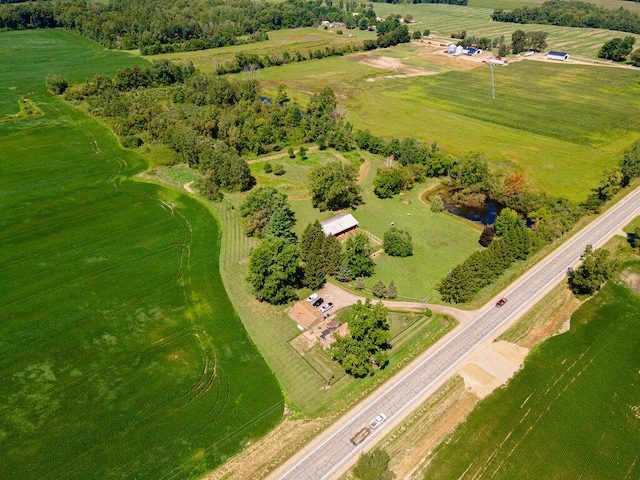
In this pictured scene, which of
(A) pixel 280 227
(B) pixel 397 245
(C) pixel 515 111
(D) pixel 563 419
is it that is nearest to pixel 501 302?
(D) pixel 563 419

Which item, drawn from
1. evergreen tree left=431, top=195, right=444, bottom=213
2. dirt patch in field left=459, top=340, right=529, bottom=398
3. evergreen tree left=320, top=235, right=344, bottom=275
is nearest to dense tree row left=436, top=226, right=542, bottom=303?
dirt patch in field left=459, top=340, right=529, bottom=398

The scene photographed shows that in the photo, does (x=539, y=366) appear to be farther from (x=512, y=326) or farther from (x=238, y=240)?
(x=238, y=240)

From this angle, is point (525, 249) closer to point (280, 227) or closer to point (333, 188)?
point (333, 188)

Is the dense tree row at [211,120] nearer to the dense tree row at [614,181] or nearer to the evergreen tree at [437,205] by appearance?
Answer: the evergreen tree at [437,205]


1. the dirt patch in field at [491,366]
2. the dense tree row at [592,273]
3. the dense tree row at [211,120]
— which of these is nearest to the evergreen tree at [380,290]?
the dirt patch in field at [491,366]

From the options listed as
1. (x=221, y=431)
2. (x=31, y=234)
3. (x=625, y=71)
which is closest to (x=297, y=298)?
(x=221, y=431)

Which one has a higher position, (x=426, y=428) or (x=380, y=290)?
(x=380, y=290)
